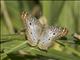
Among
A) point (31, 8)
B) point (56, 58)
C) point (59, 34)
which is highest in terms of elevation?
point (31, 8)

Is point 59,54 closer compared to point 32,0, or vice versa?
point 59,54

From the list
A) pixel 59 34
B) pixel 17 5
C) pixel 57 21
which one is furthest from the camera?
pixel 17 5

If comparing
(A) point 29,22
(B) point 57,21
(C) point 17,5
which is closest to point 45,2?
(B) point 57,21

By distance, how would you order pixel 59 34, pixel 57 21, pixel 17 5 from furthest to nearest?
pixel 17 5 → pixel 57 21 → pixel 59 34

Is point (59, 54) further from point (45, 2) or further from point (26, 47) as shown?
point (45, 2)
